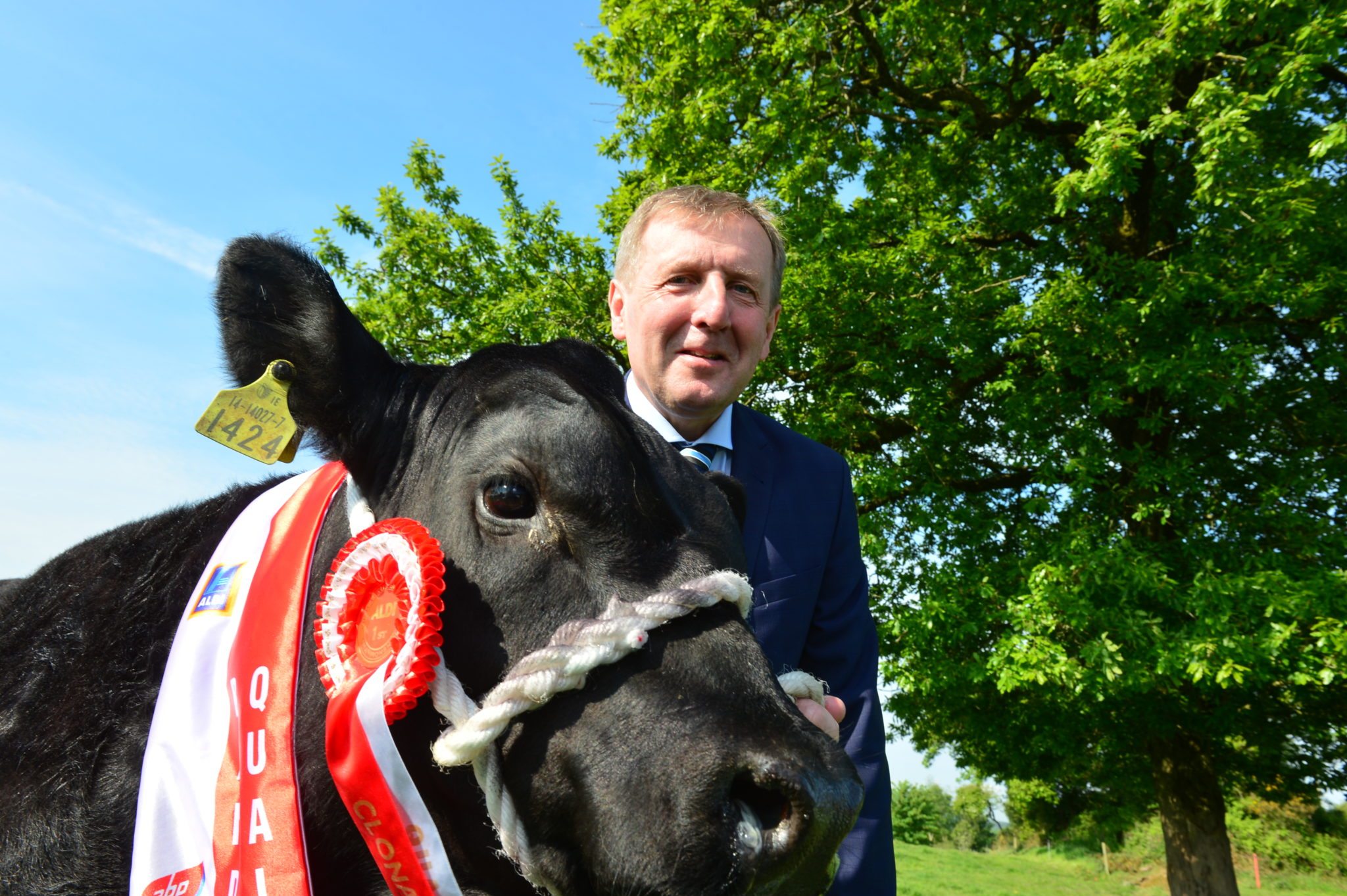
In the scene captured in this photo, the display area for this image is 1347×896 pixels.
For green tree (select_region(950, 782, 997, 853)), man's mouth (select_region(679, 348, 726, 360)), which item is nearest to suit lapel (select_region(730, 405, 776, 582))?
man's mouth (select_region(679, 348, 726, 360))

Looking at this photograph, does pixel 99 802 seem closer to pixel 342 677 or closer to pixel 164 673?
pixel 164 673

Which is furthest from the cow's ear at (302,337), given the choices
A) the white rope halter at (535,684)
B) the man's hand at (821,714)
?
the man's hand at (821,714)

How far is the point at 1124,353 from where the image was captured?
10727 mm

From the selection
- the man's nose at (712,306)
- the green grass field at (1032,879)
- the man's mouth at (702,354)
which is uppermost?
the man's nose at (712,306)

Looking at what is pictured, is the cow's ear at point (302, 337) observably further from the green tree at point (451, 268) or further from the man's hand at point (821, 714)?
the green tree at point (451, 268)

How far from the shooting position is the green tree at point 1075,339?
9.32 metres

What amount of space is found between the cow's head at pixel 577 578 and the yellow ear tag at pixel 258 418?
0.16 feet

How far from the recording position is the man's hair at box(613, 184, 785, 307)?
10.4 ft

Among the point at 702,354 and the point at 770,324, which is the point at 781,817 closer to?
the point at 702,354

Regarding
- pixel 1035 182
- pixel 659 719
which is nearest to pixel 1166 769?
pixel 1035 182

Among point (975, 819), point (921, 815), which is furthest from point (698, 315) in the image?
point (975, 819)

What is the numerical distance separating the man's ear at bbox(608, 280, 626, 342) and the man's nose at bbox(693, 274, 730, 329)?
43 centimetres

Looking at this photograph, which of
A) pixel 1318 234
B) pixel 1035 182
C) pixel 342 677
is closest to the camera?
pixel 342 677

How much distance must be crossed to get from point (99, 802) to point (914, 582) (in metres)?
11.1
